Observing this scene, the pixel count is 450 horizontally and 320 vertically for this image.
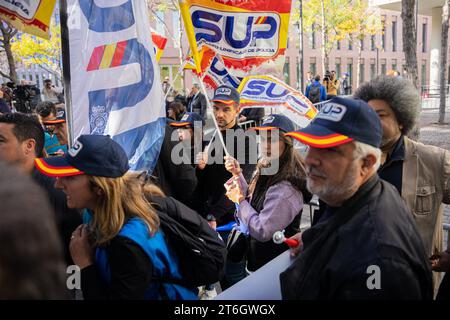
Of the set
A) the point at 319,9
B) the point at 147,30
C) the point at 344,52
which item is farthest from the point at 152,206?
the point at 344,52

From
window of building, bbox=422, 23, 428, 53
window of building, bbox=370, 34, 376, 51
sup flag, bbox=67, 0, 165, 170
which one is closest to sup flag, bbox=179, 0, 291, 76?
sup flag, bbox=67, 0, 165, 170

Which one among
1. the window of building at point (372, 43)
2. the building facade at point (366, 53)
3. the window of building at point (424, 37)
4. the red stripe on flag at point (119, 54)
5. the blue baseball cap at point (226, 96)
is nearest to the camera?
the red stripe on flag at point (119, 54)

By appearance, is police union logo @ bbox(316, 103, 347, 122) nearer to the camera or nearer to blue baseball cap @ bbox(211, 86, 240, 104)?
blue baseball cap @ bbox(211, 86, 240, 104)

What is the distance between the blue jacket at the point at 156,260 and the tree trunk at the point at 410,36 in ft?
23.4

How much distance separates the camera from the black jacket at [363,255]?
1.39 m

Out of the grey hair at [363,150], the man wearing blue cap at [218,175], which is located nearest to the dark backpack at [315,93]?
the man wearing blue cap at [218,175]

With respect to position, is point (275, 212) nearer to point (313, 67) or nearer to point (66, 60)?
point (66, 60)

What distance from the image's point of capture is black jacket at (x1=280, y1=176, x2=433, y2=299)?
4.56 ft

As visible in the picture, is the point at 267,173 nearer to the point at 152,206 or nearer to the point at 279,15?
the point at 152,206

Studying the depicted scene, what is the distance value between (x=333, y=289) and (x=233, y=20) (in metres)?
3.53

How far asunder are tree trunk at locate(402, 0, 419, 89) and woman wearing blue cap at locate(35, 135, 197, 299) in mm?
7070

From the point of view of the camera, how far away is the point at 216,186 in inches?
149

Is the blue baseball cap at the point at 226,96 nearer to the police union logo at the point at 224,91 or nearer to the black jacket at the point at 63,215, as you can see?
the police union logo at the point at 224,91

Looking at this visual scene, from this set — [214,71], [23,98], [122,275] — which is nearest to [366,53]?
[23,98]
